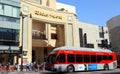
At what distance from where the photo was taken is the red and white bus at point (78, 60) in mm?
29812

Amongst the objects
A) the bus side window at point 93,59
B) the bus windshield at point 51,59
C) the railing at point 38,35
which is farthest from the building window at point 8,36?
the bus side window at point 93,59

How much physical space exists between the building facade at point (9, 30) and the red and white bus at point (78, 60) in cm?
1420

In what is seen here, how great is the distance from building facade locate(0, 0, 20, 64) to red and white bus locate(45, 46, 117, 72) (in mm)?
14205

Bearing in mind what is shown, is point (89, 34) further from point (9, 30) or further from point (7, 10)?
point (7, 10)

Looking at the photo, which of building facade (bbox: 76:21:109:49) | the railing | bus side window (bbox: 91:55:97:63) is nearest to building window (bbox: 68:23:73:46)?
the railing

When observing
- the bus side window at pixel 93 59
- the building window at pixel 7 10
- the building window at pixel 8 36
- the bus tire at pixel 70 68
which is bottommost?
the bus tire at pixel 70 68

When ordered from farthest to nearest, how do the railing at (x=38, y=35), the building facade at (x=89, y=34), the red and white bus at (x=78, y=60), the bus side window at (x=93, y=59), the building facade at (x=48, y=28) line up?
the building facade at (x=89, y=34) < the railing at (x=38, y=35) < the building facade at (x=48, y=28) < the bus side window at (x=93, y=59) < the red and white bus at (x=78, y=60)

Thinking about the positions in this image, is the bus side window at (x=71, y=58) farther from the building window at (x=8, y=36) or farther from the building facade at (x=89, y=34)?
the building facade at (x=89, y=34)

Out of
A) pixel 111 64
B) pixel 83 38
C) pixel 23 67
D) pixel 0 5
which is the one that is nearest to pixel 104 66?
pixel 111 64

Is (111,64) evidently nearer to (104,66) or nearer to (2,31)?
(104,66)

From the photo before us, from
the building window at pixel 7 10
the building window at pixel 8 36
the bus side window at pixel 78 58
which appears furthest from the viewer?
the building window at pixel 7 10

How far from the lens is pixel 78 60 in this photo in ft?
105

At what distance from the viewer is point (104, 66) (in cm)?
3584

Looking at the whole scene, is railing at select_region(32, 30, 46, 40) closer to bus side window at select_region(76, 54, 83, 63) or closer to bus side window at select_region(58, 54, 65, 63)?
bus side window at select_region(76, 54, 83, 63)
